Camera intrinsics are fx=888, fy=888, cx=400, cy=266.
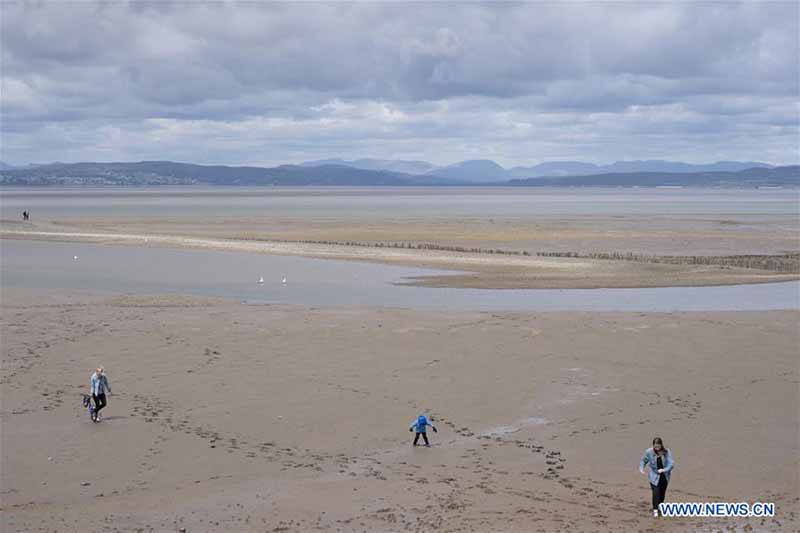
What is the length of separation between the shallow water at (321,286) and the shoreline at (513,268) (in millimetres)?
1897

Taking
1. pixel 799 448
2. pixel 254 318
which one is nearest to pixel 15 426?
pixel 254 318

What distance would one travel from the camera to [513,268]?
5294 cm

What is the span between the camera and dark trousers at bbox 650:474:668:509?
1432 cm

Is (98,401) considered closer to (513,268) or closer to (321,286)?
(321,286)

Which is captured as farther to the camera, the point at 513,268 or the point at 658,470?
the point at 513,268

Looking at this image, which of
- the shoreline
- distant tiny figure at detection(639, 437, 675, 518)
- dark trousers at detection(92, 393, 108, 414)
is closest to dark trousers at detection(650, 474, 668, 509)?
distant tiny figure at detection(639, 437, 675, 518)

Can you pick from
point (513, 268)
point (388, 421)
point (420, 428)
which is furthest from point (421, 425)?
point (513, 268)

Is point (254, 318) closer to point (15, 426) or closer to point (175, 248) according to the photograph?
point (15, 426)

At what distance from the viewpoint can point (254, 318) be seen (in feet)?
108

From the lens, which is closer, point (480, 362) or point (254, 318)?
point (480, 362)

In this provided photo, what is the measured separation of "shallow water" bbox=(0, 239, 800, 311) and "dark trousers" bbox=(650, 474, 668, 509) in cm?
2225

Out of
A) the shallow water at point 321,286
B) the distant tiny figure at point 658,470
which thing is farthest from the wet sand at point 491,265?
the distant tiny figure at point 658,470

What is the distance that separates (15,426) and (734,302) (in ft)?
102

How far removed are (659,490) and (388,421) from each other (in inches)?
281
